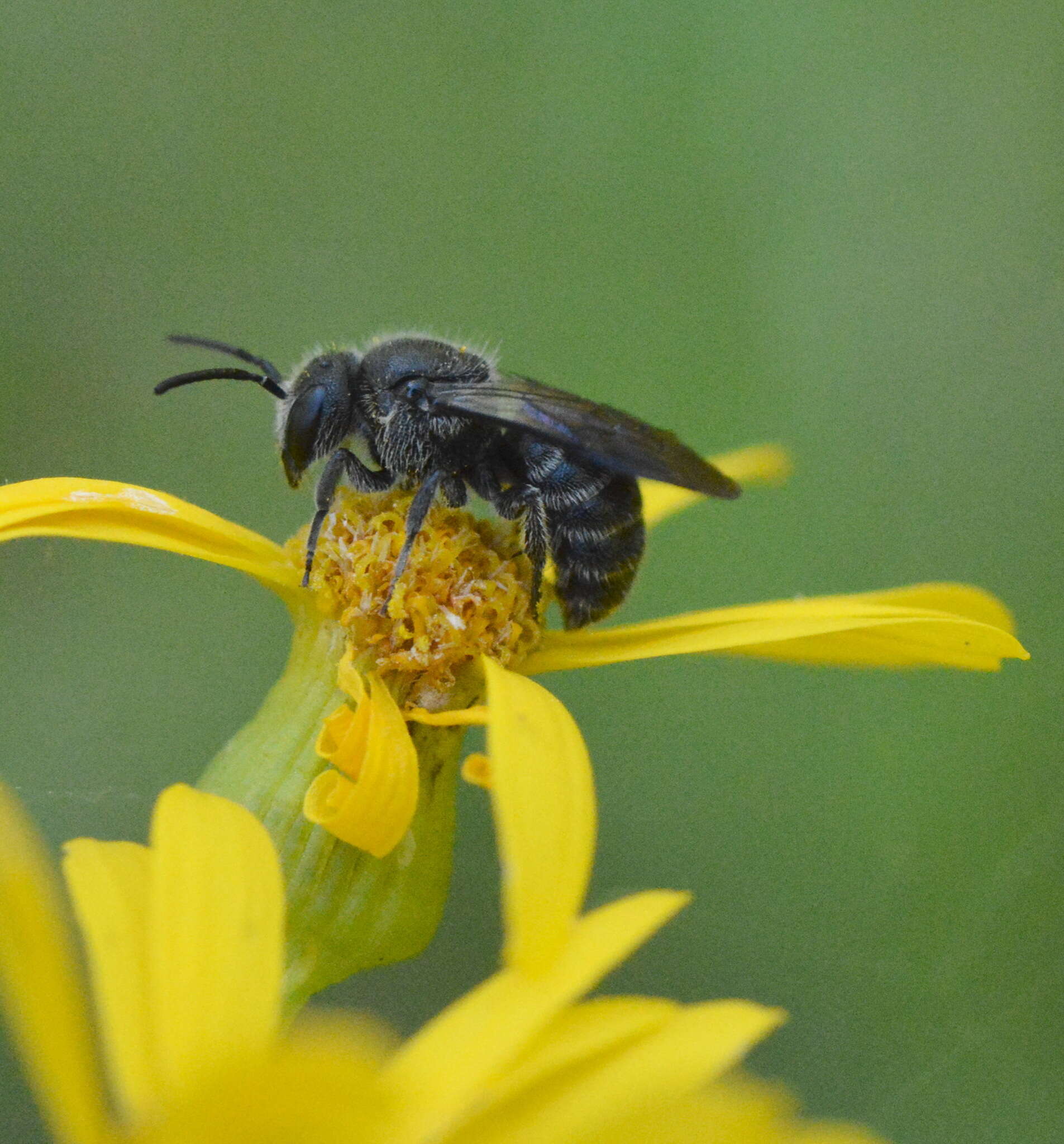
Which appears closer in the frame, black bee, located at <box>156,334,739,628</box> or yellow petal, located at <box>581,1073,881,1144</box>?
yellow petal, located at <box>581,1073,881,1144</box>

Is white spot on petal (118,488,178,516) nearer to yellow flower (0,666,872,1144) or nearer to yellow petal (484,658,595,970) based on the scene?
yellow petal (484,658,595,970)

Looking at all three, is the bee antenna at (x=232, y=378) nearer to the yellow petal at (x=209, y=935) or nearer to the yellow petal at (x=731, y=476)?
the yellow petal at (x=731, y=476)

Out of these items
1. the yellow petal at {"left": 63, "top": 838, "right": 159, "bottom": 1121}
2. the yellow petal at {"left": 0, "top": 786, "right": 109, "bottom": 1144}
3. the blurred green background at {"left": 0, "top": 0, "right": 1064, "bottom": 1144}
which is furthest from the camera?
the blurred green background at {"left": 0, "top": 0, "right": 1064, "bottom": 1144}

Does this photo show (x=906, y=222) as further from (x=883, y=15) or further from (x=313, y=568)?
(x=313, y=568)

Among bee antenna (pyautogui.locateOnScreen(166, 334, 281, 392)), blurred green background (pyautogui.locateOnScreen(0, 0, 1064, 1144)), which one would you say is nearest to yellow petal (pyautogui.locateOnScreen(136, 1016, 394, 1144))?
bee antenna (pyautogui.locateOnScreen(166, 334, 281, 392))

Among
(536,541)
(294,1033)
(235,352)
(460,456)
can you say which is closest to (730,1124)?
(294,1033)

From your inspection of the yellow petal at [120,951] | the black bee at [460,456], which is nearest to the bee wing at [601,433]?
the black bee at [460,456]

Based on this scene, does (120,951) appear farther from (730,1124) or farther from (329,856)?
(329,856)
